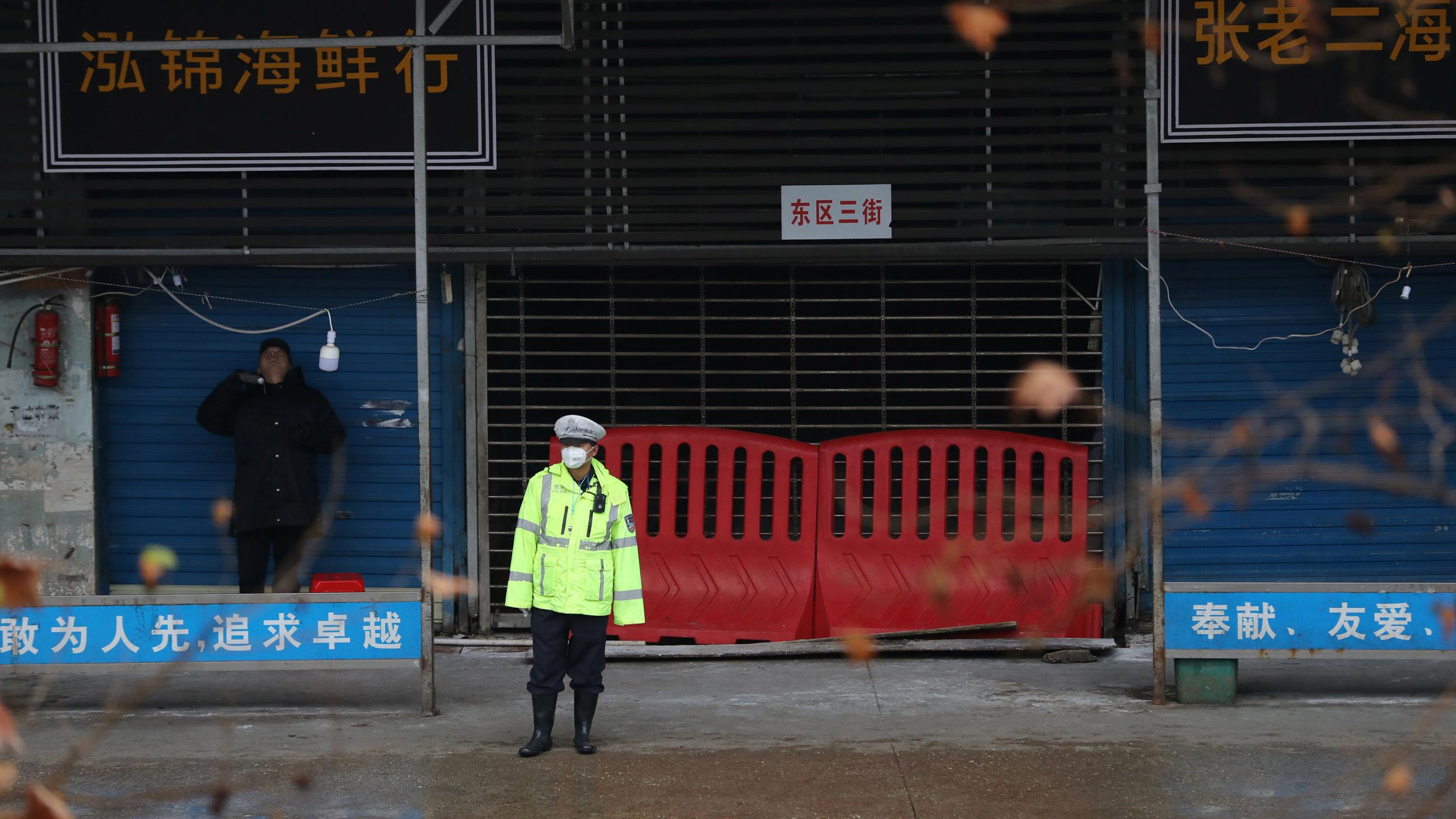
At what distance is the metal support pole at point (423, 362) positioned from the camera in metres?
8.30

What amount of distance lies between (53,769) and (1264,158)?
8274mm

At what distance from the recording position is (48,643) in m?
8.41

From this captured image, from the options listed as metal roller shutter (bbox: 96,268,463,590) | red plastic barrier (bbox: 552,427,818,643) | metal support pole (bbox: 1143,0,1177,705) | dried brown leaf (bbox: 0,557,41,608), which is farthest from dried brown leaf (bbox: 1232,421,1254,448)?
metal roller shutter (bbox: 96,268,463,590)

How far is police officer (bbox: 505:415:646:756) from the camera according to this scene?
7.73 m

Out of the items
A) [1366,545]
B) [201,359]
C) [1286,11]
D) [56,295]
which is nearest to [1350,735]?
[1366,545]

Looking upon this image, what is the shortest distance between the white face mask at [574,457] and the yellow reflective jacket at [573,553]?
3.9 inches

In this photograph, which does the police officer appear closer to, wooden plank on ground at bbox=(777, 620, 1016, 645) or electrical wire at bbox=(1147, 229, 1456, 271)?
wooden plank on ground at bbox=(777, 620, 1016, 645)

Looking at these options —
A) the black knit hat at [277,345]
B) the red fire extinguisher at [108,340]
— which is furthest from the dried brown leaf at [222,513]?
the red fire extinguisher at [108,340]

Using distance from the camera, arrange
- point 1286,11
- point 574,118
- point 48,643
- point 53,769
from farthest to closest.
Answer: point 574,118
point 1286,11
point 48,643
point 53,769

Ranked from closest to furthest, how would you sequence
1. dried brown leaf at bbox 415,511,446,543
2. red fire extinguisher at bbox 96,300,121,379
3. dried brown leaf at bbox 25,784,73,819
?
dried brown leaf at bbox 25,784,73,819
dried brown leaf at bbox 415,511,446,543
red fire extinguisher at bbox 96,300,121,379

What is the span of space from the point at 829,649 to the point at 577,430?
10.2ft

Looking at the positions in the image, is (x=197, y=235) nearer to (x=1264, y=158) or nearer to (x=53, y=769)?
(x=53, y=769)

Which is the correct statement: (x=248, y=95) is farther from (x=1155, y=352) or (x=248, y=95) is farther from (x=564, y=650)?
(x=1155, y=352)

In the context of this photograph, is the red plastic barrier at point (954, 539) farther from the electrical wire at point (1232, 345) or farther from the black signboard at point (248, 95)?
the black signboard at point (248, 95)
